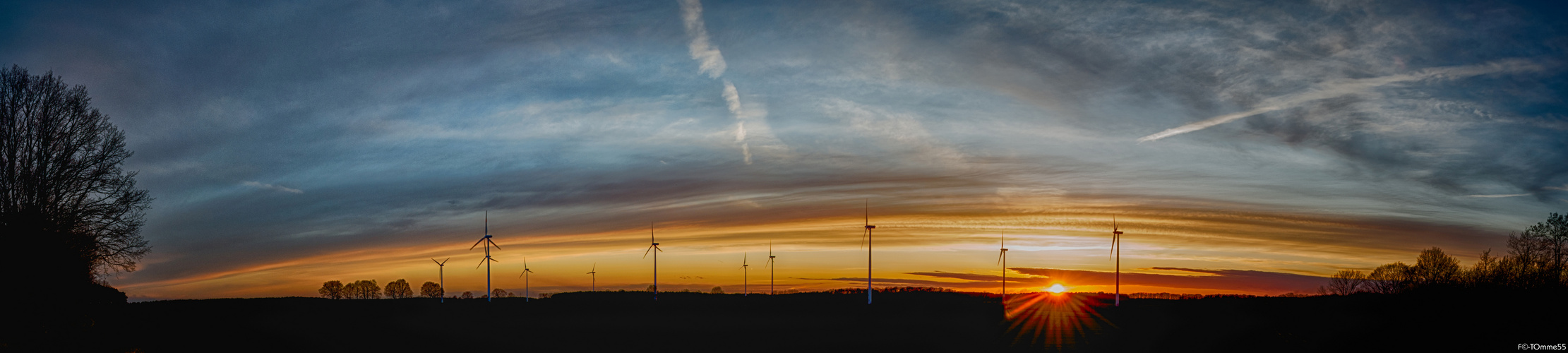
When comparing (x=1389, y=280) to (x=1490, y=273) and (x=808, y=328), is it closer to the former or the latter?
(x=1490, y=273)

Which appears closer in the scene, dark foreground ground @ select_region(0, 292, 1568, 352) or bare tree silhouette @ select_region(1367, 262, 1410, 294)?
dark foreground ground @ select_region(0, 292, 1568, 352)

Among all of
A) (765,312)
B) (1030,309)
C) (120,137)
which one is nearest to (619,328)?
(765,312)

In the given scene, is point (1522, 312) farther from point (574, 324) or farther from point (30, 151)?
point (30, 151)

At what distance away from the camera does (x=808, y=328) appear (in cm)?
9569

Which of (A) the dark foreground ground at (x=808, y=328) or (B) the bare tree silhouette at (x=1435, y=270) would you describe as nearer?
(A) the dark foreground ground at (x=808, y=328)

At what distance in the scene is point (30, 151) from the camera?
142 ft

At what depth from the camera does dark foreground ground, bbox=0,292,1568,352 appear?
6712cm

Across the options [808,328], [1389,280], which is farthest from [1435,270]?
[808,328]

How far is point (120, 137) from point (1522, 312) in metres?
137

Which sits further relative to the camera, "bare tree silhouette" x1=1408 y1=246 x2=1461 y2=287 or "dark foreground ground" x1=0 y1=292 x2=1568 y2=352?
"bare tree silhouette" x1=1408 y1=246 x2=1461 y2=287

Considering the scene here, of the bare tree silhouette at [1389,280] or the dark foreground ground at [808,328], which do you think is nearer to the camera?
the dark foreground ground at [808,328]

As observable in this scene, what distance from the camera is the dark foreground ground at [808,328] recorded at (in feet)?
220

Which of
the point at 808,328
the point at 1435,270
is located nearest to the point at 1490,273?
the point at 1435,270

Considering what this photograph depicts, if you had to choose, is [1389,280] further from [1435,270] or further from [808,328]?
[808,328]
